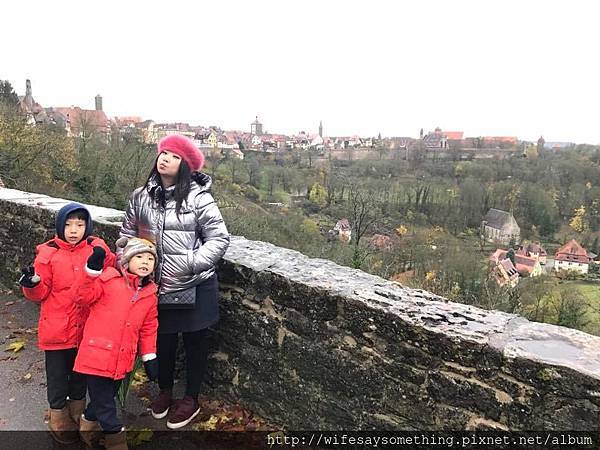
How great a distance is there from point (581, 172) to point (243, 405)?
2644 inches

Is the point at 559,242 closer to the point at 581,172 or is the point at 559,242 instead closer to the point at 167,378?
the point at 581,172

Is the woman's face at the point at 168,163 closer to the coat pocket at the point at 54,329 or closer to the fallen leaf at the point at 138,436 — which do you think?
the coat pocket at the point at 54,329

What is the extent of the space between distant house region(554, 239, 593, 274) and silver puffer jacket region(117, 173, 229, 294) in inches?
1726

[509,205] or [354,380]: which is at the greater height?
[354,380]

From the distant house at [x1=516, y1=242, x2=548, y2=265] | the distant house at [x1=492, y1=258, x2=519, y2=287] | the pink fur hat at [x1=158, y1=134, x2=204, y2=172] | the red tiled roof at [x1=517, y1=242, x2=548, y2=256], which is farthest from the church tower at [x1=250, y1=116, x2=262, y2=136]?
the pink fur hat at [x1=158, y1=134, x2=204, y2=172]

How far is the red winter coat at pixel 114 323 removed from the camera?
2.25 m

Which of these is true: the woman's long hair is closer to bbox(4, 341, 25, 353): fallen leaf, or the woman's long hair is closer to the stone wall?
the stone wall

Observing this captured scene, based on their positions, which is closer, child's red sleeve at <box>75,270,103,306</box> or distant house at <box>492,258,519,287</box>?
child's red sleeve at <box>75,270,103,306</box>

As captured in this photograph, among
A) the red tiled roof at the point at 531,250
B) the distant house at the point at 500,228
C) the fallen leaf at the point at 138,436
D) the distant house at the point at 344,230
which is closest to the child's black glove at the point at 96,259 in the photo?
the fallen leaf at the point at 138,436

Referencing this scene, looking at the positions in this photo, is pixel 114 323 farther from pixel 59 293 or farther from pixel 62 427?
pixel 62 427

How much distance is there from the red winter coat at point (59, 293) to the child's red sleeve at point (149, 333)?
1.14 ft

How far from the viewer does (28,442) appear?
2.45 m

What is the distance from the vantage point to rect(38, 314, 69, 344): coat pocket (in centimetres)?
239

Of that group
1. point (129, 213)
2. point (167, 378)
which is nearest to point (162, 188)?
point (129, 213)
